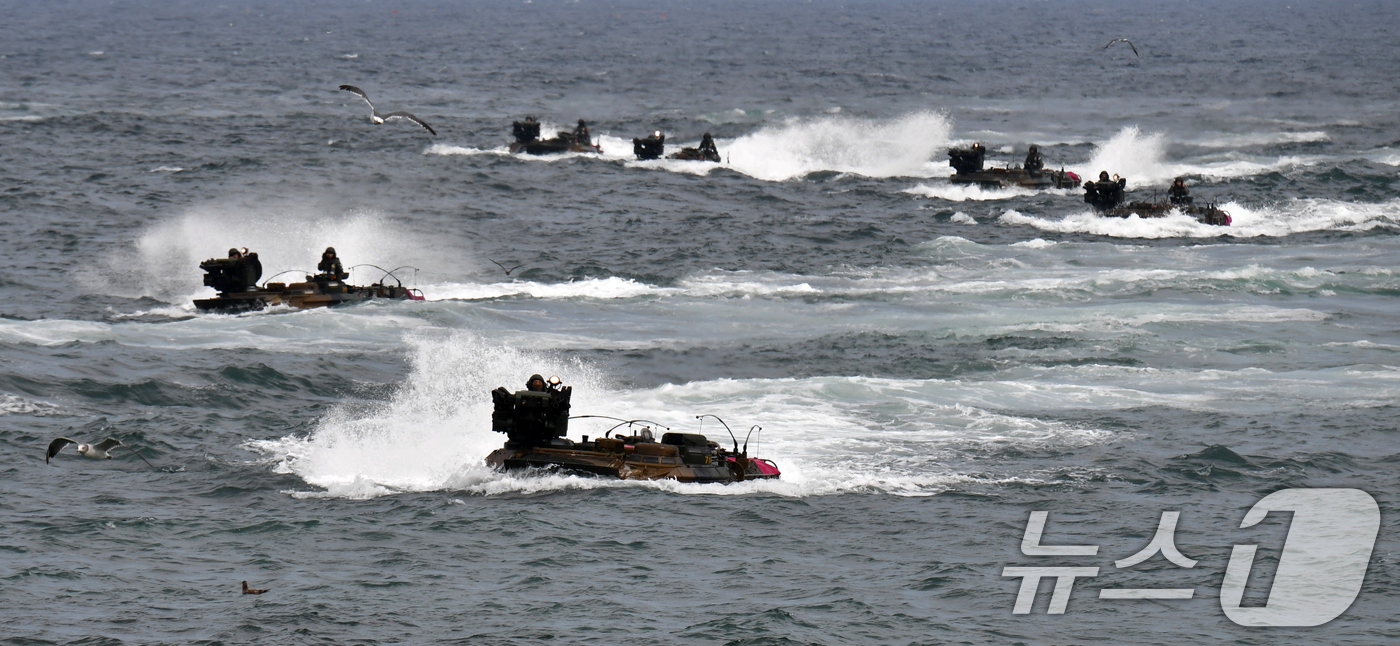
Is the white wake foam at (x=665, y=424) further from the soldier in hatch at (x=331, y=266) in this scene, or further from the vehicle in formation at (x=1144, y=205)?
the vehicle in formation at (x=1144, y=205)

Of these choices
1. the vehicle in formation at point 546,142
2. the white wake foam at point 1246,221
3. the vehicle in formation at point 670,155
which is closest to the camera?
the white wake foam at point 1246,221

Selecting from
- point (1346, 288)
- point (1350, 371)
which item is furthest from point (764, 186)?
point (1350, 371)

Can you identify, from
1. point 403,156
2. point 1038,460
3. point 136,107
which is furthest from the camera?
point 136,107

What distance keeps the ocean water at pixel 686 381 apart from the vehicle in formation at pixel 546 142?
2877 millimetres

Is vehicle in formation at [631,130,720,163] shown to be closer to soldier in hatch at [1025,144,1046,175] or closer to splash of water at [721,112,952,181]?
splash of water at [721,112,952,181]

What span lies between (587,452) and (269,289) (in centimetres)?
2007

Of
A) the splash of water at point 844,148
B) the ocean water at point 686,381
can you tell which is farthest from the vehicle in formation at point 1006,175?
the splash of water at point 844,148

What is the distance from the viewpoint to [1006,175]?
79.4m

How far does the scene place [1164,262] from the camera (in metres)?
61.9

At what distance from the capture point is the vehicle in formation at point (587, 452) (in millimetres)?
34875

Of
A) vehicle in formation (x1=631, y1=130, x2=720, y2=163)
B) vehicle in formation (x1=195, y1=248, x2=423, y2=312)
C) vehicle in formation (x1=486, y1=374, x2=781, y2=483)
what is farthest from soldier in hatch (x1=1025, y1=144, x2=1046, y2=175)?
vehicle in formation (x1=486, y1=374, x2=781, y2=483)

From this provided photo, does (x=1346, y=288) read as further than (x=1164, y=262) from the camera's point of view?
No

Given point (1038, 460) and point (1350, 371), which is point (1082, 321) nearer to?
point (1350, 371)

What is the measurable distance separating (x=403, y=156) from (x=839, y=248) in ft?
109
